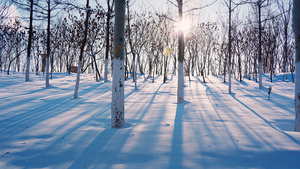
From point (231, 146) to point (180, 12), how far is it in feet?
26.0

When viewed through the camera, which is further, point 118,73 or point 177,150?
point 118,73

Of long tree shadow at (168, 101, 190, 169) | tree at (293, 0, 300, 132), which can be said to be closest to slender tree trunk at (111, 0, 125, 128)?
long tree shadow at (168, 101, 190, 169)

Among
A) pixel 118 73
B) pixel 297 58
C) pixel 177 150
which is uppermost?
pixel 297 58

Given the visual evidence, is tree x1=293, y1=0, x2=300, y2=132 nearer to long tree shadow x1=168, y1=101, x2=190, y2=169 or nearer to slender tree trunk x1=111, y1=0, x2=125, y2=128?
long tree shadow x1=168, y1=101, x2=190, y2=169

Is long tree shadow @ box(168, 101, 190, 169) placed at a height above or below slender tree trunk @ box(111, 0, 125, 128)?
below

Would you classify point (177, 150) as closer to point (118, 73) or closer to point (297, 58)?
point (118, 73)

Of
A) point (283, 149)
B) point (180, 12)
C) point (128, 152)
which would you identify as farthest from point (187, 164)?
point (180, 12)

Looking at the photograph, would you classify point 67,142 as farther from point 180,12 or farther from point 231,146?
point 180,12

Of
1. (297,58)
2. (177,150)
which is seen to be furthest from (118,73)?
(297,58)

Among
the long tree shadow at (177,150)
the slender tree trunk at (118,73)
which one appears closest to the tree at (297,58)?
the long tree shadow at (177,150)

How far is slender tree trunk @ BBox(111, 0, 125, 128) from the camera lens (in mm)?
4570

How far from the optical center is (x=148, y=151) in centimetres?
332

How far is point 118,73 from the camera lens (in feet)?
15.0

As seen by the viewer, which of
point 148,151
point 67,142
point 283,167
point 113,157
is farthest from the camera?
point 67,142
